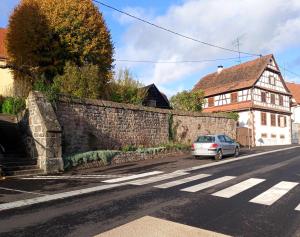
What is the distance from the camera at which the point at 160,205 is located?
7.98 meters

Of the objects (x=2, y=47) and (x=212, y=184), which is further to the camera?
(x=2, y=47)

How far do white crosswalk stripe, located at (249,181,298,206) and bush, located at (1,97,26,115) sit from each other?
55.5 ft

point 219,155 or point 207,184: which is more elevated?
point 219,155

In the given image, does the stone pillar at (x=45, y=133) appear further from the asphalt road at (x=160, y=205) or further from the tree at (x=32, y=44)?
the tree at (x=32, y=44)

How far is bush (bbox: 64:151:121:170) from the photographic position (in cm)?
1538

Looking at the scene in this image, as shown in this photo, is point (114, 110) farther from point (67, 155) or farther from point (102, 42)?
point (102, 42)

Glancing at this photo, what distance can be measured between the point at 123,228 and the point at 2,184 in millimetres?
6322

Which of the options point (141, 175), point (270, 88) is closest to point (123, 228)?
point (141, 175)

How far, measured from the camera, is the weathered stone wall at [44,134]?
14359mm

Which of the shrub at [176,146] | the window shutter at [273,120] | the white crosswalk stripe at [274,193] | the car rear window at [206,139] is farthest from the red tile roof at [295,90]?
the white crosswalk stripe at [274,193]

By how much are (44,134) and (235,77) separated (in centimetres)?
3659

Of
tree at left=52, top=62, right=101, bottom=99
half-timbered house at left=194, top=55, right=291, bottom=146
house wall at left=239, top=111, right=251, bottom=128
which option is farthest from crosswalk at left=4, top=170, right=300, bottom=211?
house wall at left=239, top=111, right=251, bottom=128

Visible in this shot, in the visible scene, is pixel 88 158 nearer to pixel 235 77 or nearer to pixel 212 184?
pixel 212 184

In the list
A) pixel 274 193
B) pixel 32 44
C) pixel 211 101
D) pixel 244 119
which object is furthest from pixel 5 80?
pixel 274 193
